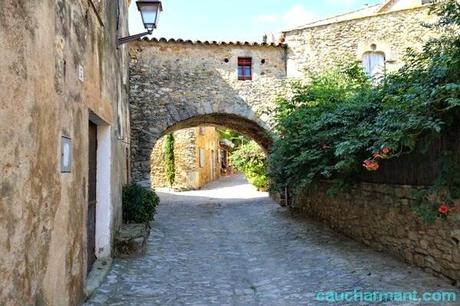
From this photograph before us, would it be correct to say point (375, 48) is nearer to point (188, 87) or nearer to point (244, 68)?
point (244, 68)

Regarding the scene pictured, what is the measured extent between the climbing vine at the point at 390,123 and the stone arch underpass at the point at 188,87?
3.42 m

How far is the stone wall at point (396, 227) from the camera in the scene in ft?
13.7

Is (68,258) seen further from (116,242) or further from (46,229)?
(116,242)

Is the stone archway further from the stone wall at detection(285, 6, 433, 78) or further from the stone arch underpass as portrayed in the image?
the stone wall at detection(285, 6, 433, 78)

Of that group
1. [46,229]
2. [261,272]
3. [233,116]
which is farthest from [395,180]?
[233,116]

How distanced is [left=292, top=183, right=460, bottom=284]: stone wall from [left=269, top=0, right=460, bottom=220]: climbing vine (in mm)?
285

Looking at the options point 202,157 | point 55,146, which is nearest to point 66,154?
point 55,146

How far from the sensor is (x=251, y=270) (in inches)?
202

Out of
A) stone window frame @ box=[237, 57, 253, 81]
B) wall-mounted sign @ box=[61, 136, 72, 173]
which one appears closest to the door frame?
wall-mounted sign @ box=[61, 136, 72, 173]

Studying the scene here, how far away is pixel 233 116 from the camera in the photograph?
472 inches

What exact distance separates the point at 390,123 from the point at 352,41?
331 inches

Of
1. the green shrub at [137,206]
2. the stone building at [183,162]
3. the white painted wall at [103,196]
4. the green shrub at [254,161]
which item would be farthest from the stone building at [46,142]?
the stone building at [183,162]

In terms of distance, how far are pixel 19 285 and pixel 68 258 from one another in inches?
40.9

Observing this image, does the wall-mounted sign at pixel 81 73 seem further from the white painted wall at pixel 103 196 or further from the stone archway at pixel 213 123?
the stone archway at pixel 213 123
